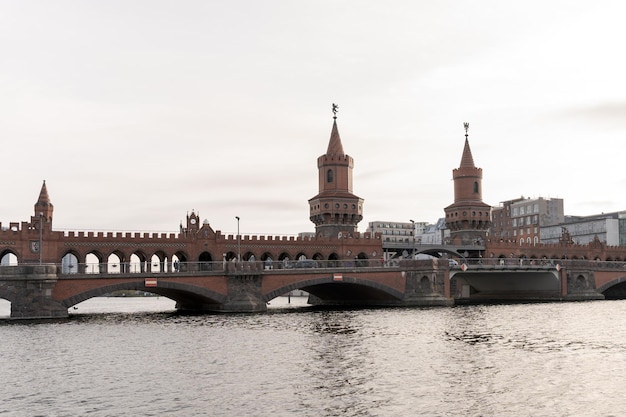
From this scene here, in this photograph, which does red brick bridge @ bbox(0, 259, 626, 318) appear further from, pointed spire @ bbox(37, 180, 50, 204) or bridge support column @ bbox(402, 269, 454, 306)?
pointed spire @ bbox(37, 180, 50, 204)

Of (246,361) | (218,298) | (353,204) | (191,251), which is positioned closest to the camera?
(246,361)

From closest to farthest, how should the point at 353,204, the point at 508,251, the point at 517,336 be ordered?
1. the point at 517,336
2. the point at 353,204
3. the point at 508,251

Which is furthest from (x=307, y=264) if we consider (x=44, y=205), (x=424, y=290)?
(x=44, y=205)

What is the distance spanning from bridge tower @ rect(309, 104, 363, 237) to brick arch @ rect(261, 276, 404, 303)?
21481mm

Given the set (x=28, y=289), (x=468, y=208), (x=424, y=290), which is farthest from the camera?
(x=468, y=208)

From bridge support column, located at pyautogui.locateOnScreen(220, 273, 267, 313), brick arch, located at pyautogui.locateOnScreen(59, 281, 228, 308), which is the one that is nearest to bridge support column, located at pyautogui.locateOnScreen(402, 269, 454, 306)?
bridge support column, located at pyautogui.locateOnScreen(220, 273, 267, 313)

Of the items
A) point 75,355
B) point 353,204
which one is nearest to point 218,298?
point 75,355

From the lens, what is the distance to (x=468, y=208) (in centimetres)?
11788

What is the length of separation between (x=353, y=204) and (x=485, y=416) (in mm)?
80925

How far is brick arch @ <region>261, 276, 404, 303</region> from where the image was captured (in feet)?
240

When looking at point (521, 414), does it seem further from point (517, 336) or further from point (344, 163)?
point (344, 163)

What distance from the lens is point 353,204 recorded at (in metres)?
106

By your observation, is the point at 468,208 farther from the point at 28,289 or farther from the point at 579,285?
the point at 28,289

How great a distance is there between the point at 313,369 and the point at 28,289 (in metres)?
35.8
